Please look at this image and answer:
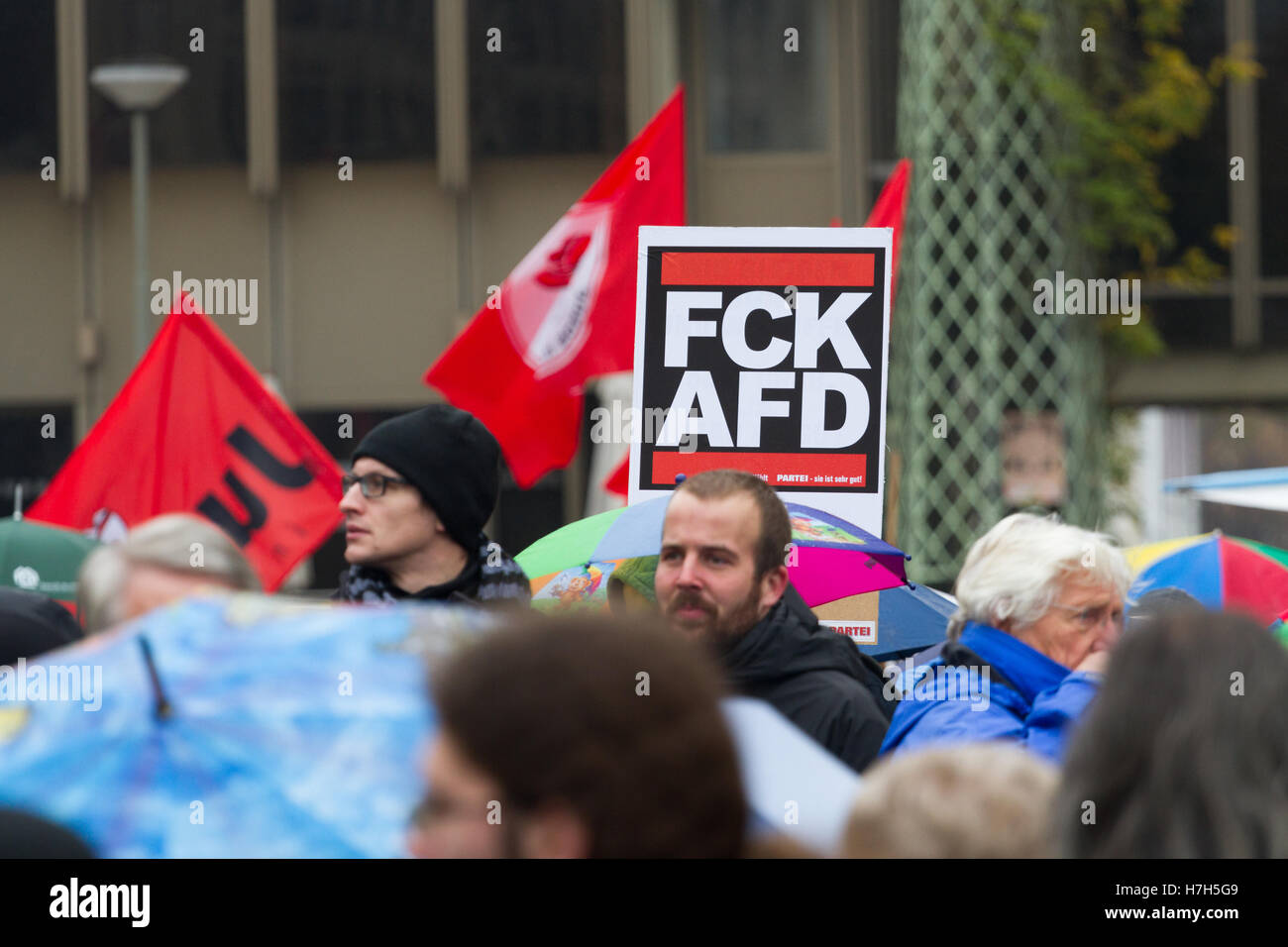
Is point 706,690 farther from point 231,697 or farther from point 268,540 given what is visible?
point 268,540

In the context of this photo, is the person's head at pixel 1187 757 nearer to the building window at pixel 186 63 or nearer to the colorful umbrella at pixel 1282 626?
the colorful umbrella at pixel 1282 626

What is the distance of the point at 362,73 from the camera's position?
17.1 meters

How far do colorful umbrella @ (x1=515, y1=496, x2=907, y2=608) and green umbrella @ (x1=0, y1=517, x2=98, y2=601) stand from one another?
184 cm

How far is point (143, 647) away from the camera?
207cm

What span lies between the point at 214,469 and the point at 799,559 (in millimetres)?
2689

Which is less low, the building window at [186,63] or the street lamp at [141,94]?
the building window at [186,63]

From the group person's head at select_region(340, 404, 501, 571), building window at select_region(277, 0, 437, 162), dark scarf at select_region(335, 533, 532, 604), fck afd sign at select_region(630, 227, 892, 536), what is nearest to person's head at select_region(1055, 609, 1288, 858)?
dark scarf at select_region(335, 533, 532, 604)

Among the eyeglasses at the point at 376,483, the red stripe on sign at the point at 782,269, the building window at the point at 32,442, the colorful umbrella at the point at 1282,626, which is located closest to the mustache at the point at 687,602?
the eyeglasses at the point at 376,483

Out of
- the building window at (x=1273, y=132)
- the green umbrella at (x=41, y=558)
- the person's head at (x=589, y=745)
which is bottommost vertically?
the green umbrella at (x=41, y=558)

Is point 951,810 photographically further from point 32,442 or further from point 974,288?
point 32,442

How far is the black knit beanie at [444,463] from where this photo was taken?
4387 mm

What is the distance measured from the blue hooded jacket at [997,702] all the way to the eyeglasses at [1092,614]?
0.46ft
